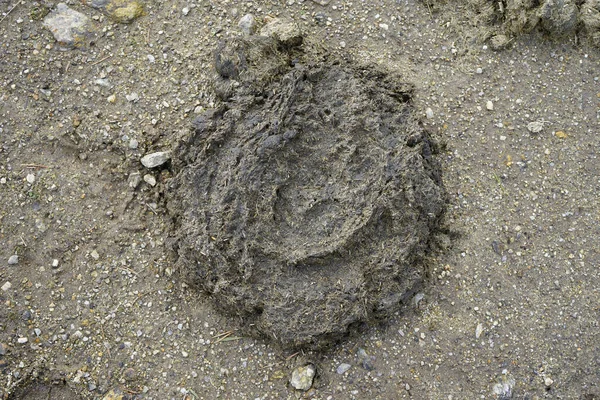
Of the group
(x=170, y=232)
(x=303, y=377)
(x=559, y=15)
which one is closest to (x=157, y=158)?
(x=170, y=232)

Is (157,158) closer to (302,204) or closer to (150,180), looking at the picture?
(150,180)

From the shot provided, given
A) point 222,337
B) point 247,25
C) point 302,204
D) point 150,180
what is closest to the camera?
point 302,204

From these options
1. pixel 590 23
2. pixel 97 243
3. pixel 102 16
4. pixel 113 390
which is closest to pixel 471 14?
pixel 590 23

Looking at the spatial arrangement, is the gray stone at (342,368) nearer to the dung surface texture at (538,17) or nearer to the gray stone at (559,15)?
the dung surface texture at (538,17)

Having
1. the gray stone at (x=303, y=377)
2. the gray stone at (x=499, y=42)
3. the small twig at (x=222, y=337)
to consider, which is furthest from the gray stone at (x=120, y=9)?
the gray stone at (x=303, y=377)

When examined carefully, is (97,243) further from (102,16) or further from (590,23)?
(590,23)
